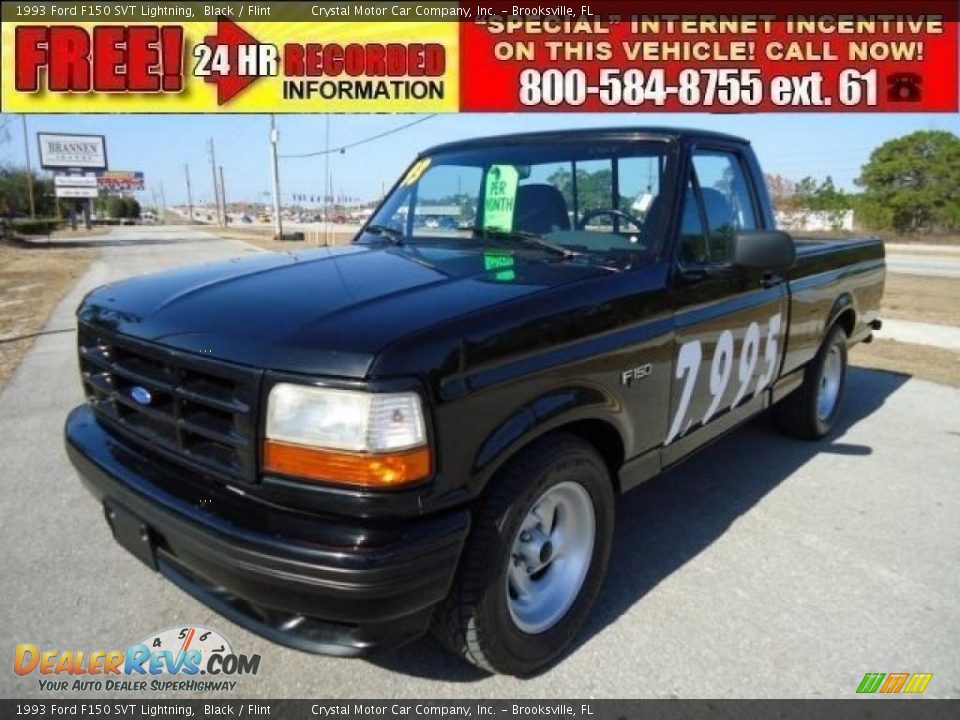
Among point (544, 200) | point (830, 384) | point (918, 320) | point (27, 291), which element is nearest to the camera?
point (544, 200)

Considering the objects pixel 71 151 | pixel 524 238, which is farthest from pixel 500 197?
pixel 71 151

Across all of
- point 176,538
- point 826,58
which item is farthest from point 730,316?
point 826,58

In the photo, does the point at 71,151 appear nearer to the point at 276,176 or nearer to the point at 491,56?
the point at 276,176

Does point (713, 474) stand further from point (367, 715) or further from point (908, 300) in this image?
point (908, 300)

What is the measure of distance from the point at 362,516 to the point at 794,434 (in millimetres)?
4003

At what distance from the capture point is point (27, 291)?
46.4ft

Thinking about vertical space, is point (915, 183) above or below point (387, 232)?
above

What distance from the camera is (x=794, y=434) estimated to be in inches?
193

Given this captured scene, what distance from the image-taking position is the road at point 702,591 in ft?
7.88

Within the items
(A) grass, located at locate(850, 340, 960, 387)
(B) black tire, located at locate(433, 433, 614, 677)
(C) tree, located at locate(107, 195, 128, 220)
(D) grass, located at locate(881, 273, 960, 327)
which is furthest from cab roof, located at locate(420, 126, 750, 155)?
(C) tree, located at locate(107, 195, 128, 220)

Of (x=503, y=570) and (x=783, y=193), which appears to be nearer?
(x=503, y=570)

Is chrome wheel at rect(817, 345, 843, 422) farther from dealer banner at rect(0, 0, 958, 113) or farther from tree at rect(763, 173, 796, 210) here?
tree at rect(763, 173, 796, 210)

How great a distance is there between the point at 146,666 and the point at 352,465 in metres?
1.33

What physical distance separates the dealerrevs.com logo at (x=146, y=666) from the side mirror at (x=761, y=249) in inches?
99.3
